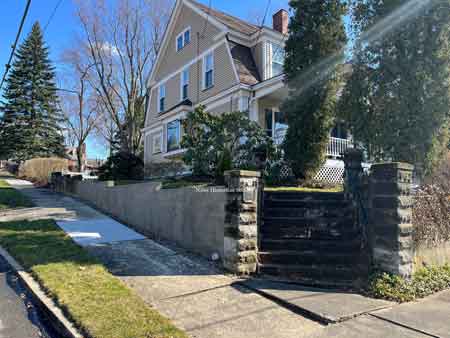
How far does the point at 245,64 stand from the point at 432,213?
10.1m

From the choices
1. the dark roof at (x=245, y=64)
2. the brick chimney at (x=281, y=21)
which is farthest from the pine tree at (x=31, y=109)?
the brick chimney at (x=281, y=21)

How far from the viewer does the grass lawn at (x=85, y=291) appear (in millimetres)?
3209

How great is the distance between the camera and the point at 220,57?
1435 centimetres

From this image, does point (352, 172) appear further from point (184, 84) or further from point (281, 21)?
point (184, 84)

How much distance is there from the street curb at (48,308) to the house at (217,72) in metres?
8.32

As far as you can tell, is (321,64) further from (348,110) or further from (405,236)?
(405,236)

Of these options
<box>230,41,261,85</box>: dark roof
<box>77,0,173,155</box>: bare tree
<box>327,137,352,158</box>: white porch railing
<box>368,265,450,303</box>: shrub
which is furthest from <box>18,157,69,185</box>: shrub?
<box>368,265,450,303</box>: shrub

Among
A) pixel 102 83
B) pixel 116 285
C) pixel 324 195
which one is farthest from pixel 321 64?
pixel 102 83

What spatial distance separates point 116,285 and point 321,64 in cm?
806

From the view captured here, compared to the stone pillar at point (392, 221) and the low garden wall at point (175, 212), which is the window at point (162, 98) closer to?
the low garden wall at point (175, 212)

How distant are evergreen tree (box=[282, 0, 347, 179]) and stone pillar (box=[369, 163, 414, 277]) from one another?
168 inches

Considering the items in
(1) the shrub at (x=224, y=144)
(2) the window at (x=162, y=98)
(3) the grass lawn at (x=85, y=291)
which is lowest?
(3) the grass lawn at (x=85, y=291)

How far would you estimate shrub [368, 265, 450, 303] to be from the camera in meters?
4.35

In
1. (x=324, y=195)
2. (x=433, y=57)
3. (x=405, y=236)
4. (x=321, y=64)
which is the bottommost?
(x=405, y=236)
